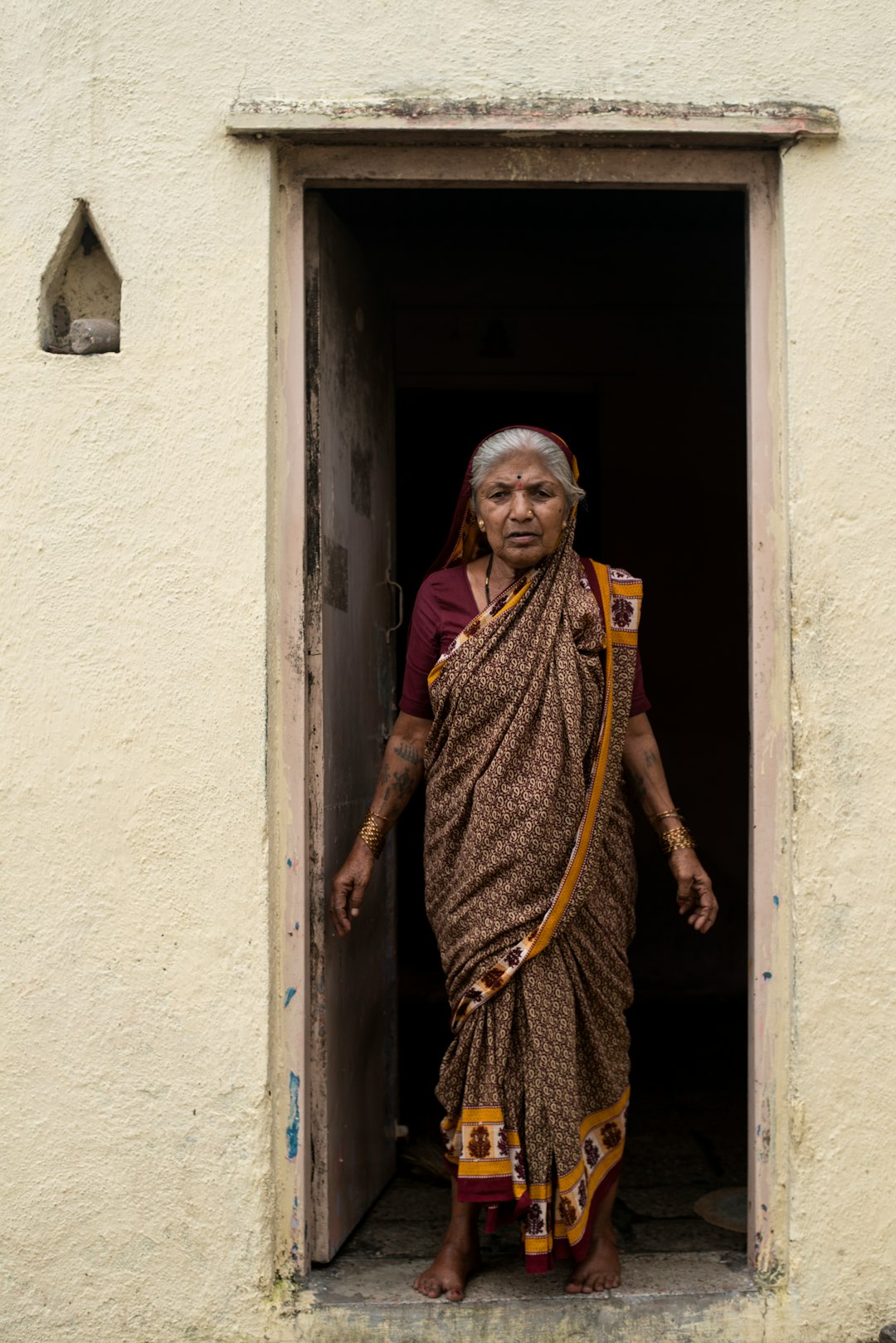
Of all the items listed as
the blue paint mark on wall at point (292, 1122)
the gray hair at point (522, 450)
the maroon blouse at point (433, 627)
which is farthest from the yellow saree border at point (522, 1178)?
the gray hair at point (522, 450)

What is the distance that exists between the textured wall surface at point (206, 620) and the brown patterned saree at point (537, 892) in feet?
1.42

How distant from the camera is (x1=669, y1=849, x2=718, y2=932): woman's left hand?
2939 millimetres

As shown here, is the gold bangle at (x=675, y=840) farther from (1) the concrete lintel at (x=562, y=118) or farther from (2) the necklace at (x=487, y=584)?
(1) the concrete lintel at (x=562, y=118)

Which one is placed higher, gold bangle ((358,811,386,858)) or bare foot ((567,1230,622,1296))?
gold bangle ((358,811,386,858))

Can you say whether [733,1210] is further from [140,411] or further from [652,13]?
[652,13]

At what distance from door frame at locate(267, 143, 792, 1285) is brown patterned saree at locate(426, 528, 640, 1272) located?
12.9 inches

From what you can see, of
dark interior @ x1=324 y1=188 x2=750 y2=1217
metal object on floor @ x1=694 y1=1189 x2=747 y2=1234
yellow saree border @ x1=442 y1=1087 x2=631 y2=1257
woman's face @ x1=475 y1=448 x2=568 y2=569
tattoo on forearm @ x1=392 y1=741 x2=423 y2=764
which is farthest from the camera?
dark interior @ x1=324 y1=188 x2=750 y2=1217

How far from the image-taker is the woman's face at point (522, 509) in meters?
2.95

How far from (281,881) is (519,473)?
110cm

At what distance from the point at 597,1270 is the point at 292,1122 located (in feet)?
2.55

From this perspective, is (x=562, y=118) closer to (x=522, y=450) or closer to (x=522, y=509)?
(x=522, y=450)

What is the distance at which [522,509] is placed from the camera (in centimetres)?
293

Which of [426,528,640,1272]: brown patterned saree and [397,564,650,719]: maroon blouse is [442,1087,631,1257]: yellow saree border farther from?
[397,564,650,719]: maroon blouse

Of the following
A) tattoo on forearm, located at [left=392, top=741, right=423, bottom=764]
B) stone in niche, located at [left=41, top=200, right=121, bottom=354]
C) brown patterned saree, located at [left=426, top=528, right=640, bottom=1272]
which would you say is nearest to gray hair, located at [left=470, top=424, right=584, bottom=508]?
brown patterned saree, located at [left=426, top=528, right=640, bottom=1272]
